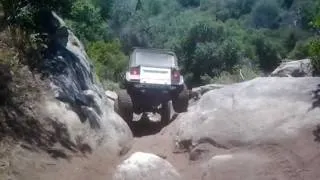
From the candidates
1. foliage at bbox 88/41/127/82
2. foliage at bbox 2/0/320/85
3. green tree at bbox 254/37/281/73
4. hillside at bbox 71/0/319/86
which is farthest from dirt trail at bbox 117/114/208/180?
green tree at bbox 254/37/281/73

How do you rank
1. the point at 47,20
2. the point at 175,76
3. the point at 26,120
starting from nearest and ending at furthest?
1. the point at 26,120
2. the point at 47,20
3. the point at 175,76

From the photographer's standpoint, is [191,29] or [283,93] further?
[191,29]

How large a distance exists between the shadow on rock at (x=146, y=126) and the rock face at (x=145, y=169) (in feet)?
11.3

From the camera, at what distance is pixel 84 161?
8562 millimetres

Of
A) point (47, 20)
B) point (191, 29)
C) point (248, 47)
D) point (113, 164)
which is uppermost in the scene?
point (47, 20)

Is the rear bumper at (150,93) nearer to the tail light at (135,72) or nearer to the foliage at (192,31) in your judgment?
the tail light at (135,72)

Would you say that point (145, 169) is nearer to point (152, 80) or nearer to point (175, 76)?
point (152, 80)

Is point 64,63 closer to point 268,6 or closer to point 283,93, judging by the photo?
point 283,93

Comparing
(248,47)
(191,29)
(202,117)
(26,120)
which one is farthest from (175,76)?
(248,47)

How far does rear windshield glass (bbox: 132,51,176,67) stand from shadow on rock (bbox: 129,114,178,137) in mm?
1530

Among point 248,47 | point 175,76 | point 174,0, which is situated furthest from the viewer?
point 174,0

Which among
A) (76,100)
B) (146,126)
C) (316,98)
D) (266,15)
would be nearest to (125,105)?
(146,126)

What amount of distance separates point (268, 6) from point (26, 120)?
198 feet

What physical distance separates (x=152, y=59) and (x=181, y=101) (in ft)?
4.81
